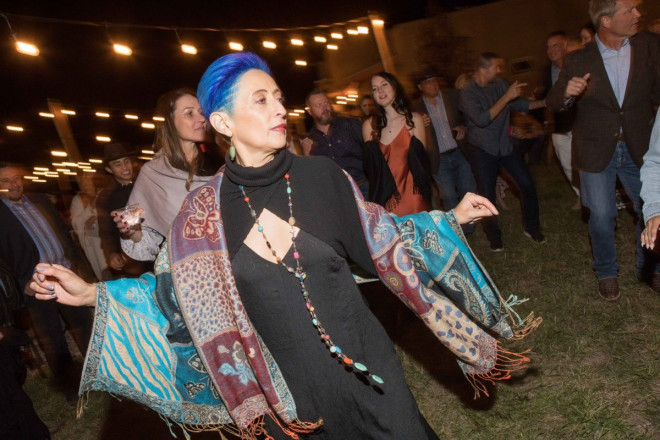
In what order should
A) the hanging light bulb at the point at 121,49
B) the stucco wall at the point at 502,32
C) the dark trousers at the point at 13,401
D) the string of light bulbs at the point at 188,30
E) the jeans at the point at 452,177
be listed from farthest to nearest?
1. the stucco wall at the point at 502,32
2. the hanging light bulb at the point at 121,49
3. the string of light bulbs at the point at 188,30
4. the jeans at the point at 452,177
5. the dark trousers at the point at 13,401

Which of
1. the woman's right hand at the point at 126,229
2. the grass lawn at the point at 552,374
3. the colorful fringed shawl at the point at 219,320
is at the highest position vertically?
the woman's right hand at the point at 126,229

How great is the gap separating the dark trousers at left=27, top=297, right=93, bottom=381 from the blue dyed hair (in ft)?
14.0

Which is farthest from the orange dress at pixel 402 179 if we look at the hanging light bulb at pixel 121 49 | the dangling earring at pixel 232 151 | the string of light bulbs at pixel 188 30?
the hanging light bulb at pixel 121 49

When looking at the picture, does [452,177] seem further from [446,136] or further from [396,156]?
[396,156]

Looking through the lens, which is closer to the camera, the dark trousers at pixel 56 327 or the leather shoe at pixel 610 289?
the leather shoe at pixel 610 289

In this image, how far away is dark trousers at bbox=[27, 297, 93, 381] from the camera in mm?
5234

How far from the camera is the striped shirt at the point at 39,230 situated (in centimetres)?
524

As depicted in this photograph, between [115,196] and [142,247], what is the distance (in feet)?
6.14

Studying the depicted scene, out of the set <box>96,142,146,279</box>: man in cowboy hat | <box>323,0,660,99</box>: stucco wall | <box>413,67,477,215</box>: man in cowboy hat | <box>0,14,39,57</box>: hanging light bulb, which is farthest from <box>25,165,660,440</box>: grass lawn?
<box>323,0,660,99</box>: stucco wall

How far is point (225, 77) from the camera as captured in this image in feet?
6.66

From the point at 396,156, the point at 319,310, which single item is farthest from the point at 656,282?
the point at 319,310

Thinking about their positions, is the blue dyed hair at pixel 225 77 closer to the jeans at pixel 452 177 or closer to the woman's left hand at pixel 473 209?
the woman's left hand at pixel 473 209

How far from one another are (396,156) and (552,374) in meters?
2.22

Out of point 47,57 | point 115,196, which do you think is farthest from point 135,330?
point 47,57
